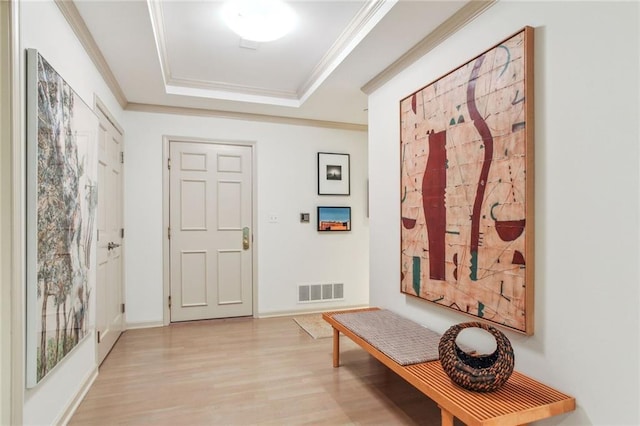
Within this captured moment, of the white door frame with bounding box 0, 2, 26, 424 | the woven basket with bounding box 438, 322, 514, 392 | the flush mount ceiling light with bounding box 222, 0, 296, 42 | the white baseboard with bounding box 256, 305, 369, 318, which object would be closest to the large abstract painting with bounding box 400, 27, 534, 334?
the woven basket with bounding box 438, 322, 514, 392

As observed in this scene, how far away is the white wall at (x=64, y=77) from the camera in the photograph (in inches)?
64.0

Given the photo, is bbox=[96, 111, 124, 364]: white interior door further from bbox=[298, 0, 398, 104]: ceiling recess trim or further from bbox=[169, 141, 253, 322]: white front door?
bbox=[298, 0, 398, 104]: ceiling recess trim

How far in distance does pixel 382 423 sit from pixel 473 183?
1.47 metres

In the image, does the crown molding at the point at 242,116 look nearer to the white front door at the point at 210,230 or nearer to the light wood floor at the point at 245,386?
the white front door at the point at 210,230

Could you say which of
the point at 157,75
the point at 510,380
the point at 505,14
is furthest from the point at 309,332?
the point at 505,14

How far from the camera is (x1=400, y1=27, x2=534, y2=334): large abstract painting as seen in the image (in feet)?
5.68

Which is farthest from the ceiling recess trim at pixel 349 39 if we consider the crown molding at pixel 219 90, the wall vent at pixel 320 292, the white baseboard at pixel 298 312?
the white baseboard at pixel 298 312

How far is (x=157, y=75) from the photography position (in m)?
3.04

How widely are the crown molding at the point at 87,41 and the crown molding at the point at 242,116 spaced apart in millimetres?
483

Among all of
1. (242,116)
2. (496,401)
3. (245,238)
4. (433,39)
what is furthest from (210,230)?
(496,401)

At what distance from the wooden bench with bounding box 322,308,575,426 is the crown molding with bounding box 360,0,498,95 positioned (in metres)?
2.00

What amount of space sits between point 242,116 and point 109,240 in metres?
1.97

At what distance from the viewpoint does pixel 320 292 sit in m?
4.46

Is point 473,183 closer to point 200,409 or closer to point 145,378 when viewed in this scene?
point 200,409
